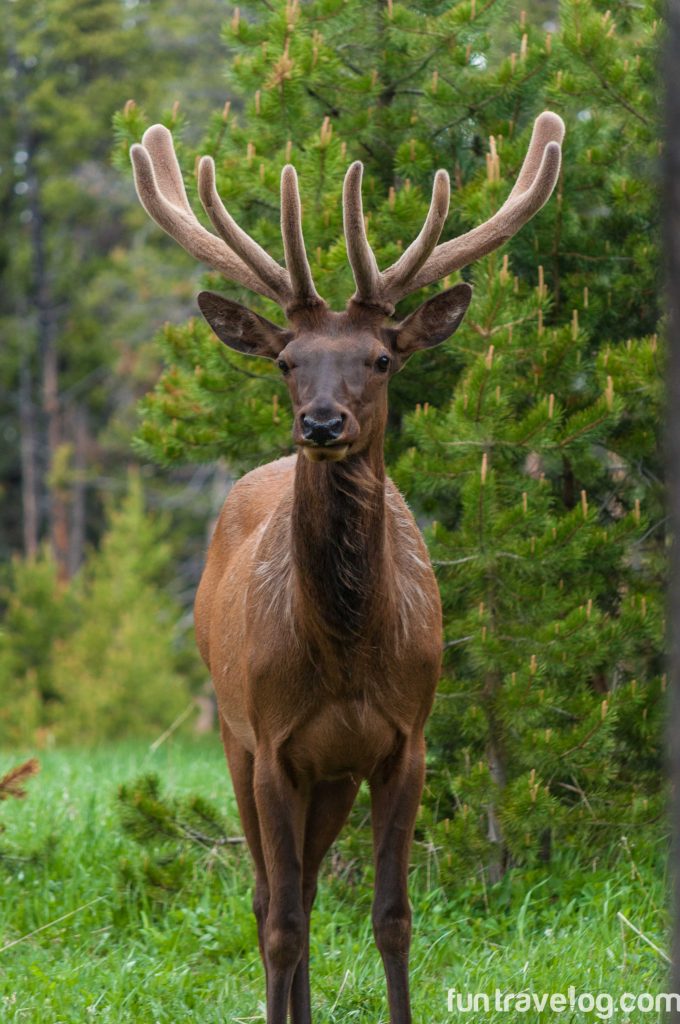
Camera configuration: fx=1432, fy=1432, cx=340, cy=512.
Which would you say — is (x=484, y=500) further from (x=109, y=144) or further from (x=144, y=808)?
(x=109, y=144)

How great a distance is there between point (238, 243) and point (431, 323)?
2.35 feet

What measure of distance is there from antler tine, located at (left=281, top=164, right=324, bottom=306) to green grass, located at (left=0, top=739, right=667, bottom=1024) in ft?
8.15

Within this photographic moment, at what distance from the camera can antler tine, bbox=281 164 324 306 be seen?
4.50m

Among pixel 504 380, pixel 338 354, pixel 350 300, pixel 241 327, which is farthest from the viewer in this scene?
pixel 504 380

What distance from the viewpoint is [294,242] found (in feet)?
15.1

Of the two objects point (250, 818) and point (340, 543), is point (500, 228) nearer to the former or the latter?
point (340, 543)

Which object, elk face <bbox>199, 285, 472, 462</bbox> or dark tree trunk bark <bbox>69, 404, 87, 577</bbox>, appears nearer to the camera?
elk face <bbox>199, 285, 472, 462</bbox>

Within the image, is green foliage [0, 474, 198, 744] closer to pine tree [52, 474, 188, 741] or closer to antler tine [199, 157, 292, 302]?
pine tree [52, 474, 188, 741]

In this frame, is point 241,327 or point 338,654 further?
point 241,327

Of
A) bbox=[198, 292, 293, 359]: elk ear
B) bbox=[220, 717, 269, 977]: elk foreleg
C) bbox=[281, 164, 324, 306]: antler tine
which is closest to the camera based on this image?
bbox=[281, 164, 324, 306]: antler tine

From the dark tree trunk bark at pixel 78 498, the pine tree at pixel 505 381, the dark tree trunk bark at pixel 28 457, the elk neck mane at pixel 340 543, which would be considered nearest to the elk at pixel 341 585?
the elk neck mane at pixel 340 543

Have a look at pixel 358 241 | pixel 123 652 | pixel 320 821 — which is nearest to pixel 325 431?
pixel 358 241

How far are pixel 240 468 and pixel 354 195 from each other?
306 cm

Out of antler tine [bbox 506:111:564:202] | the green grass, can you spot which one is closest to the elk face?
antler tine [bbox 506:111:564:202]
